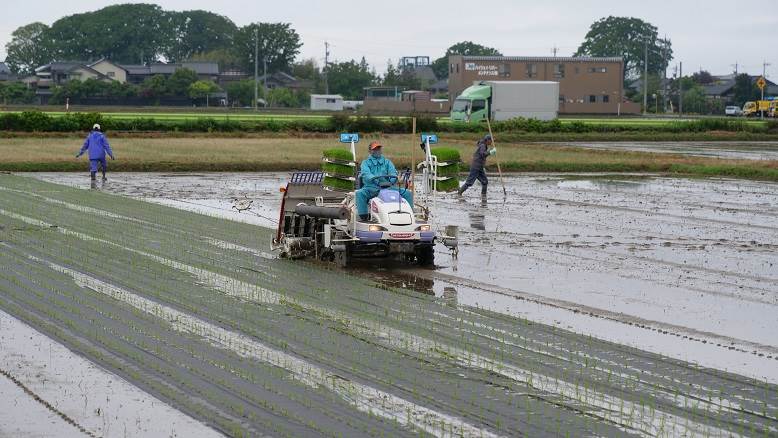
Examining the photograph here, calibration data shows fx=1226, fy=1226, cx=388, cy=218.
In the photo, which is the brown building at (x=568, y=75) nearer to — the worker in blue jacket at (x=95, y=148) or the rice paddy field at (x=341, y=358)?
the worker in blue jacket at (x=95, y=148)

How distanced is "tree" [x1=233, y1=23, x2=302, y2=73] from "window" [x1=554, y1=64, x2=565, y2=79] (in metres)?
44.4

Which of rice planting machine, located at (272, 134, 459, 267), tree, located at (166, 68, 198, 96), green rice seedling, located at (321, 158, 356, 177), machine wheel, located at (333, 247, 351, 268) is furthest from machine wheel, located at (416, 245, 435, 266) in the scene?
tree, located at (166, 68, 198, 96)

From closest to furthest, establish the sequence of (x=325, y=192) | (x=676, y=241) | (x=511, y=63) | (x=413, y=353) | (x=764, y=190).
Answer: (x=413, y=353) < (x=325, y=192) < (x=676, y=241) < (x=764, y=190) < (x=511, y=63)

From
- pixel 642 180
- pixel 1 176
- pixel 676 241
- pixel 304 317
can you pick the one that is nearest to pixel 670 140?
pixel 642 180

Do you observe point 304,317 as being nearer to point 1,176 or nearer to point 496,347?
point 496,347

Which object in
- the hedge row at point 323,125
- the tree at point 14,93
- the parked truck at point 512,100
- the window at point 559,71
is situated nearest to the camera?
the hedge row at point 323,125

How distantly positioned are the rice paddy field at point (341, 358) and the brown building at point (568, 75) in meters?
82.0

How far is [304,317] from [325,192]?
5630 mm

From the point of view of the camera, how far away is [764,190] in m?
31.8

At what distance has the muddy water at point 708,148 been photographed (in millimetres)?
47156

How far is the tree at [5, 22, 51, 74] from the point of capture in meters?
150

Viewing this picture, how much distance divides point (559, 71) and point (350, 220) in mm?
82868

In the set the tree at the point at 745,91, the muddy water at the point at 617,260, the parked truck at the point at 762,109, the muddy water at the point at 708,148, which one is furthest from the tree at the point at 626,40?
the muddy water at the point at 617,260

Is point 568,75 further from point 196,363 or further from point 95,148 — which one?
point 196,363
